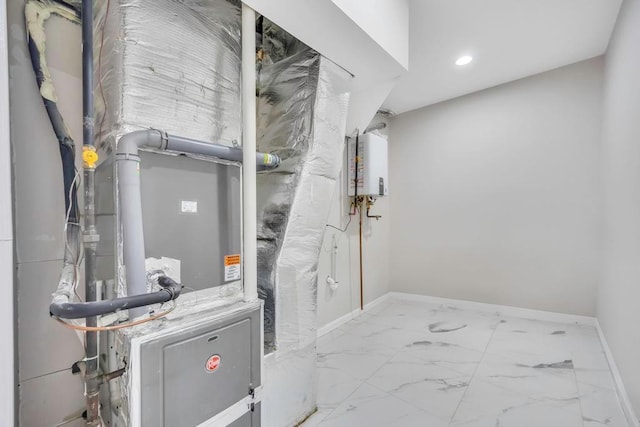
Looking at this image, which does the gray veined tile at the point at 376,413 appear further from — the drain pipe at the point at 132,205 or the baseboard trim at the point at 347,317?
the drain pipe at the point at 132,205

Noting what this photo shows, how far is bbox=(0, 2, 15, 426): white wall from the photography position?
0.79 meters

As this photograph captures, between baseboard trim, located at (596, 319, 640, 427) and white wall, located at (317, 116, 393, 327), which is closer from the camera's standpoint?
baseboard trim, located at (596, 319, 640, 427)

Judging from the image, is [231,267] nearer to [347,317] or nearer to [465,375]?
[465,375]

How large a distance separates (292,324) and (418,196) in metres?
2.93

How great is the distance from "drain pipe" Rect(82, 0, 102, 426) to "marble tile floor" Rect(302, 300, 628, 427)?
1150mm

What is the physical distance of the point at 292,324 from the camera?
1587 mm

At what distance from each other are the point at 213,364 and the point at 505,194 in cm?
350

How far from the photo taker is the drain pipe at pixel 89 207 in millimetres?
1041

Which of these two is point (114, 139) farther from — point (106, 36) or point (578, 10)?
point (578, 10)

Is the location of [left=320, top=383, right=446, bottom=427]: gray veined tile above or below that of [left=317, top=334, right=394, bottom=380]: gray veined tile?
below

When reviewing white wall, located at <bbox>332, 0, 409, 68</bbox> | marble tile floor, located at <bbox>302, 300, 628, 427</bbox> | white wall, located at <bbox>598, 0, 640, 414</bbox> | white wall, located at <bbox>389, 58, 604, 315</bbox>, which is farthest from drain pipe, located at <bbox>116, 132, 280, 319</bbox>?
white wall, located at <bbox>389, 58, 604, 315</bbox>

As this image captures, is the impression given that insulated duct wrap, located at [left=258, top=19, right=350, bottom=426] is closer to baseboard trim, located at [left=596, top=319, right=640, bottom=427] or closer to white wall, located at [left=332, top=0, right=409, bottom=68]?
white wall, located at [left=332, top=0, right=409, bottom=68]

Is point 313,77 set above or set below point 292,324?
above

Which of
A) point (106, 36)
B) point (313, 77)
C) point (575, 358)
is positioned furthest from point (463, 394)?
point (106, 36)
